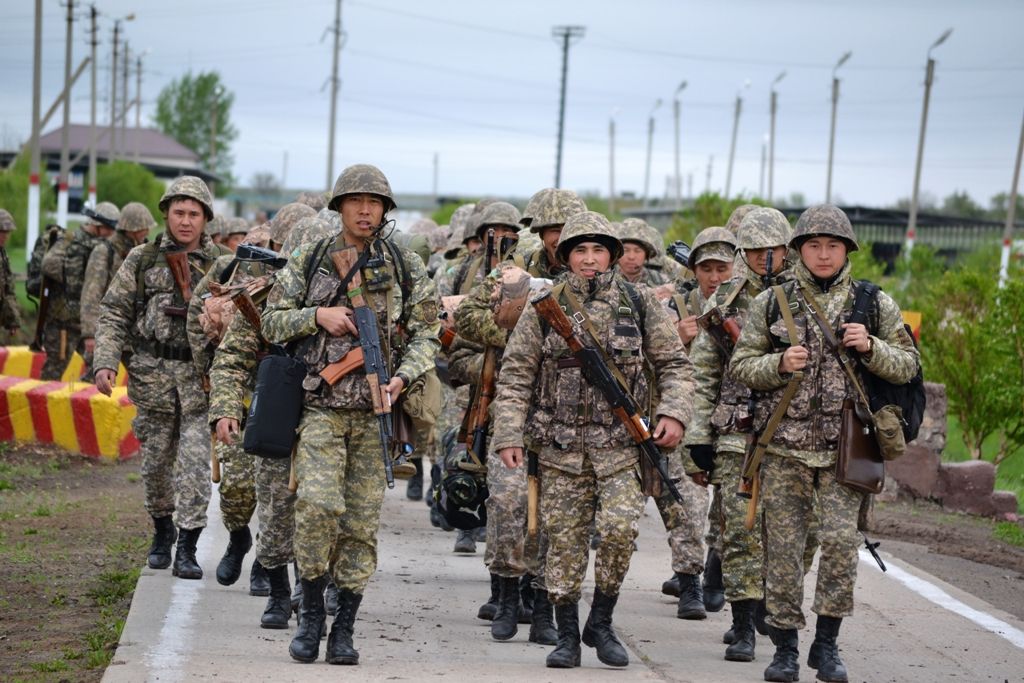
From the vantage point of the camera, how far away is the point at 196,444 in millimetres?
9539

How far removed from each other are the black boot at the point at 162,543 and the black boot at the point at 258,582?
833 mm

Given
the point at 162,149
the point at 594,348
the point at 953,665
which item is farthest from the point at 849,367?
the point at 162,149

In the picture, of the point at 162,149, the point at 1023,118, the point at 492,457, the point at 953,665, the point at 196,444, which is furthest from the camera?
the point at 162,149

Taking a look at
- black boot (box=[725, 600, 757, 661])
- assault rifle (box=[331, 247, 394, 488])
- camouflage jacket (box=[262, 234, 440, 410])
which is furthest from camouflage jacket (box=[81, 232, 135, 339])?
black boot (box=[725, 600, 757, 661])

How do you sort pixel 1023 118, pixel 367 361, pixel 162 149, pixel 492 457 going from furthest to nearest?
pixel 162 149
pixel 1023 118
pixel 492 457
pixel 367 361

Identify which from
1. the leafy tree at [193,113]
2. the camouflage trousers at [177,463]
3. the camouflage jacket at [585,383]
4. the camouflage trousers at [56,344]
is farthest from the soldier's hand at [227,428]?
the leafy tree at [193,113]

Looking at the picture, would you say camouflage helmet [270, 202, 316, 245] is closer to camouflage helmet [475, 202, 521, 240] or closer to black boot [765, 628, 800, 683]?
camouflage helmet [475, 202, 521, 240]

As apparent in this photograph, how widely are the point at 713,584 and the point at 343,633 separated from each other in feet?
10.5

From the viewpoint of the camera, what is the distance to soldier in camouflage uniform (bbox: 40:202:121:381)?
17.2 meters

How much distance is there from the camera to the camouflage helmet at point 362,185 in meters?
7.60

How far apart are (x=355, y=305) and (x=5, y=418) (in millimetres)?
9086

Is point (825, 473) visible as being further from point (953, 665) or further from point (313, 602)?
point (313, 602)

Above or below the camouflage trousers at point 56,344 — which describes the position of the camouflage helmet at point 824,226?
above

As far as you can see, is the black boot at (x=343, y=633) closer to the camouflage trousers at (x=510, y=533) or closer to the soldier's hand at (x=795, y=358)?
the camouflage trousers at (x=510, y=533)
